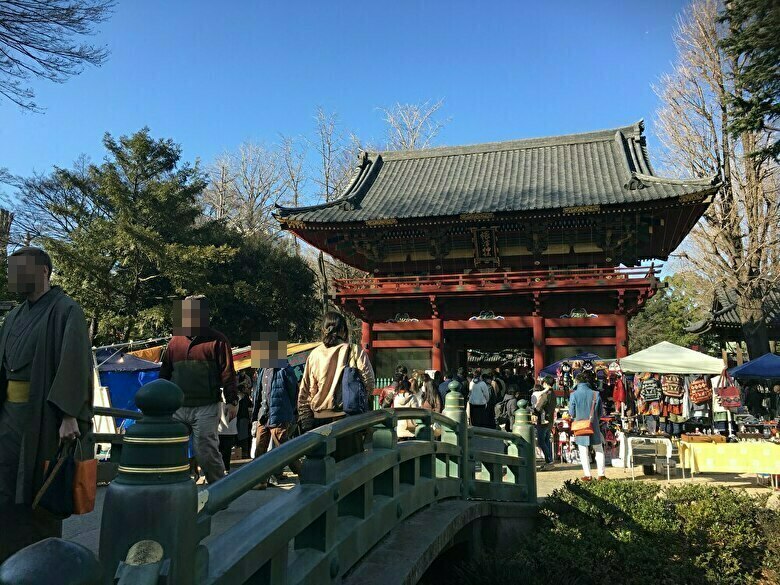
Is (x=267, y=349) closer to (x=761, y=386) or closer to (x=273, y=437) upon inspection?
(x=273, y=437)

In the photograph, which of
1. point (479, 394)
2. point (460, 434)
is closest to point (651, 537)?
point (460, 434)

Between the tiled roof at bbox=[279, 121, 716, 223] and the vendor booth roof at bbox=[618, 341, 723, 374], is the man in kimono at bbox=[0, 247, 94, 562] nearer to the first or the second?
the vendor booth roof at bbox=[618, 341, 723, 374]

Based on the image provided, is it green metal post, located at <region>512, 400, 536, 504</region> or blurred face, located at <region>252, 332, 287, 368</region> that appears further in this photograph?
green metal post, located at <region>512, 400, 536, 504</region>

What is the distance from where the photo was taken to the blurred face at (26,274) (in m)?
2.97

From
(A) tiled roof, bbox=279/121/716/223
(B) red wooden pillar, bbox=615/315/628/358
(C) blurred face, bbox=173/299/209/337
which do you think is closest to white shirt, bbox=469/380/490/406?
(C) blurred face, bbox=173/299/209/337

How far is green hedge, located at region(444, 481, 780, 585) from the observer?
579 centimetres

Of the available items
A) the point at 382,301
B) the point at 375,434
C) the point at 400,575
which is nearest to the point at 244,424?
the point at 375,434

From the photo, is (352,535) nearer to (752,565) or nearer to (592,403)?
(752,565)

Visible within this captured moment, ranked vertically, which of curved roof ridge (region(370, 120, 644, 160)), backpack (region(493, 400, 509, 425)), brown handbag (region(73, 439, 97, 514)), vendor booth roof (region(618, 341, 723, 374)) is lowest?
backpack (region(493, 400, 509, 425))

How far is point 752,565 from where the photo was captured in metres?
6.26

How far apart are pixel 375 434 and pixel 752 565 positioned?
187 inches

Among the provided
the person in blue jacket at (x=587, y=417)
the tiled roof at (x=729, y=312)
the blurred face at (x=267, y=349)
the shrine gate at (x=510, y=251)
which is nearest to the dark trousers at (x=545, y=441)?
the person in blue jacket at (x=587, y=417)

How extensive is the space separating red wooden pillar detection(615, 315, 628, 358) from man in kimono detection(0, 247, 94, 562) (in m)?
15.9

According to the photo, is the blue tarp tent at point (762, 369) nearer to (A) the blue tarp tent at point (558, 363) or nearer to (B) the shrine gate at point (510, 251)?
(A) the blue tarp tent at point (558, 363)
